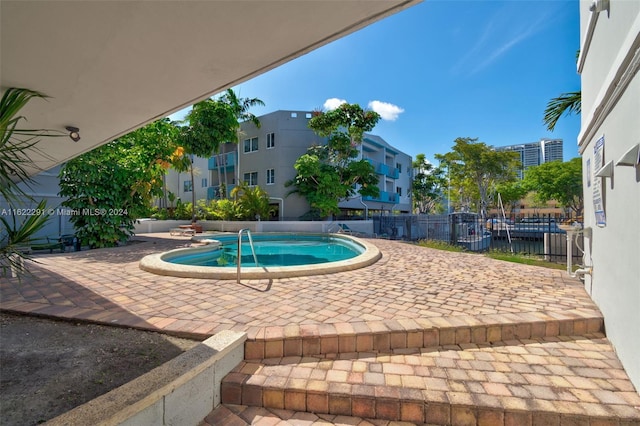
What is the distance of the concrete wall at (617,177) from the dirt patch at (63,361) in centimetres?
414

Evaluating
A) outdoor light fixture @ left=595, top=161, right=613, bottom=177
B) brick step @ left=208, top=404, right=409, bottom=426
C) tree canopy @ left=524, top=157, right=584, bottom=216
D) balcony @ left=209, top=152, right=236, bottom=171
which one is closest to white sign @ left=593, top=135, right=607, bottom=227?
outdoor light fixture @ left=595, top=161, right=613, bottom=177

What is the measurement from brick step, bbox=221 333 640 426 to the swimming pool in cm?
270

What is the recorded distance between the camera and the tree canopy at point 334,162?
17969 mm

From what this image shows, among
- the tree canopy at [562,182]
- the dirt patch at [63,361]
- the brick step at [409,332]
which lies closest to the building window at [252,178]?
the dirt patch at [63,361]

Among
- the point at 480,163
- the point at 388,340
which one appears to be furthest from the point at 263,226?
the point at 480,163

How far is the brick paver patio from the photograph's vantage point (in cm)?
210

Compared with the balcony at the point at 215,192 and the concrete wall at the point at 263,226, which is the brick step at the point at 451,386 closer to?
→ the concrete wall at the point at 263,226

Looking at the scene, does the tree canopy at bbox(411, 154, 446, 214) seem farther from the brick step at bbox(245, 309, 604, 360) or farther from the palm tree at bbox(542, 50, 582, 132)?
the brick step at bbox(245, 309, 604, 360)

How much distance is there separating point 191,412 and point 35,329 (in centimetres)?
246

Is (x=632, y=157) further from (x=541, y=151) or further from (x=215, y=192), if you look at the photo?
(x=541, y=151)

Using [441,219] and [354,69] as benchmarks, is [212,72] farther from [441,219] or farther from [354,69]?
[441,219]

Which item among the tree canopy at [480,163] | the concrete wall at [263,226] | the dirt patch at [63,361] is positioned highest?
the tree canopy at [480,163]

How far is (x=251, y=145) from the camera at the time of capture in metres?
22.1

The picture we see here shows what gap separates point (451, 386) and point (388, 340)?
721 mm
